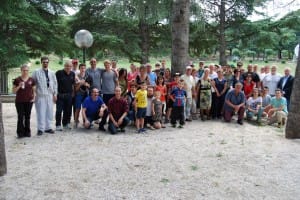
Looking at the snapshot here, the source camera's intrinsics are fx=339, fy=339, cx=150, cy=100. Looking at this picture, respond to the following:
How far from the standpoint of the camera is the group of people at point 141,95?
7.53 metres

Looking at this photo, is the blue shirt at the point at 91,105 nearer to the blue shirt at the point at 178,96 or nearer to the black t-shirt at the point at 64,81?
the black t-shirt at the point at 64,81

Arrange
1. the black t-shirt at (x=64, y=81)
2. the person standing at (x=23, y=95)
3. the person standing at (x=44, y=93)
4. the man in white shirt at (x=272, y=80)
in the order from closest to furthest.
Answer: the person standing at (x=23, y=95)
the person standing at (x=44, y=93)
the black t-shirt at (x=64, y=81)
the man in white shirt at (x=272, y=80)

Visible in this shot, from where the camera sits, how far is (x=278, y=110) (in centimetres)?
959

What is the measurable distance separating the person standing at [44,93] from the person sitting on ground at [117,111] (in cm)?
130

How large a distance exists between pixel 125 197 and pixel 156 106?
426cm

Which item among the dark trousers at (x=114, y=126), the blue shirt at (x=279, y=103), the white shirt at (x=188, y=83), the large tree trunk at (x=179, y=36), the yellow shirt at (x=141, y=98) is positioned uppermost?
the large tree trunk at (x=179, y=36)

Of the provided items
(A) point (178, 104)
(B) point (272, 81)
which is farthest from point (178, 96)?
(B) point (272, 81)

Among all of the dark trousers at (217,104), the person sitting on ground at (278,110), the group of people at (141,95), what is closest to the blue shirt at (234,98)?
the group of people at (141,95)

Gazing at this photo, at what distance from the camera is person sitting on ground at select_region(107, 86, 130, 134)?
789 centimetres

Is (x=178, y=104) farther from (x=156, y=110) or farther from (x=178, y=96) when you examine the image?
(x=156, y=110)

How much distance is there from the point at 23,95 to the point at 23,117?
528 mm

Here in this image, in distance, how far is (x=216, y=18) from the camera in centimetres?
1975

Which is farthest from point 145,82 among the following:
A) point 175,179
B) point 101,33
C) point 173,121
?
point 101,33

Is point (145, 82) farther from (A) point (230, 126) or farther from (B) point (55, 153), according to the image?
(B) point (55, 153)
